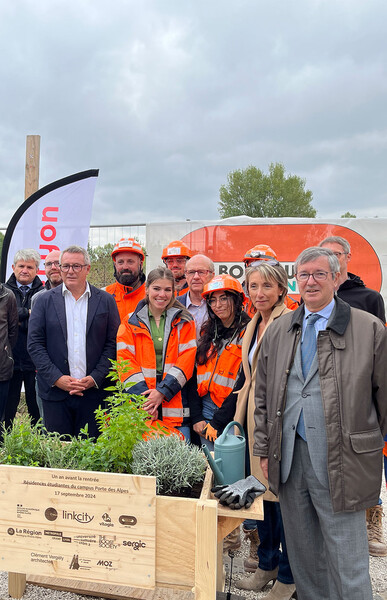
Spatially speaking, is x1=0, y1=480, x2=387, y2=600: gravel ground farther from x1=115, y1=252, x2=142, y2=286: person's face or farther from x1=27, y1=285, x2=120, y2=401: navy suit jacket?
x1=115, y1=252, x2=142, y2=286: person's face

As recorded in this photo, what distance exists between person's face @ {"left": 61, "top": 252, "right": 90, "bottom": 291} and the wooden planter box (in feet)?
5.62

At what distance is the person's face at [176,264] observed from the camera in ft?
14.4

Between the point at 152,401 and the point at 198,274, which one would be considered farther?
the point at 198,274

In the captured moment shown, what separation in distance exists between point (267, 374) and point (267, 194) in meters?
29.8

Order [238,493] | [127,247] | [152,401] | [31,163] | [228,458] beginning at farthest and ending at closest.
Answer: [31,163] → [127,247] → [152,401] → [228,458] → [238,493]

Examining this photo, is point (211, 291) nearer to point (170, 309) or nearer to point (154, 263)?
point (170, 309)

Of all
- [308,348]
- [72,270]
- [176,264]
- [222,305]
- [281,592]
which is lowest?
[281,592]

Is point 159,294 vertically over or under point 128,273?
under

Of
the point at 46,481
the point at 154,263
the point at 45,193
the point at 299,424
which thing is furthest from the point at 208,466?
the point at 45,193

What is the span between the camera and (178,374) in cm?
292

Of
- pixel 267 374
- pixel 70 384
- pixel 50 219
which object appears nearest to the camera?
pixel 267 374

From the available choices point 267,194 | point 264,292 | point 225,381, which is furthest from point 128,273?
point 267,194

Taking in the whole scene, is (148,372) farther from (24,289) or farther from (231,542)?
(24,289)

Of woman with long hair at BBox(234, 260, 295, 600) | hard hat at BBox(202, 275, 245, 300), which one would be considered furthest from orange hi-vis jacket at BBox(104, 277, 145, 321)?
woman with long hair at BBox(234, 260, 295, 600)
